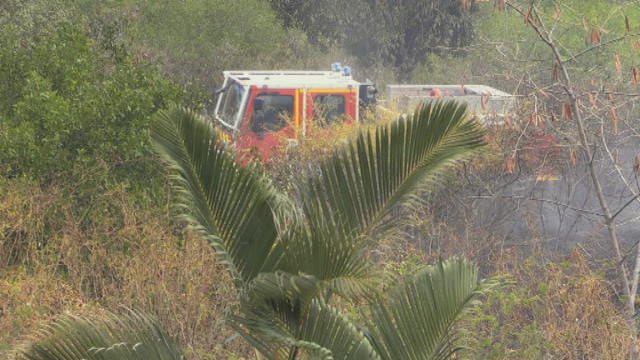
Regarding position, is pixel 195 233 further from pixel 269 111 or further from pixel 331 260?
pixel 269 111

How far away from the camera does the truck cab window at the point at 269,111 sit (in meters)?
15.6

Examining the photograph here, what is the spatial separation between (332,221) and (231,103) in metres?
11.8

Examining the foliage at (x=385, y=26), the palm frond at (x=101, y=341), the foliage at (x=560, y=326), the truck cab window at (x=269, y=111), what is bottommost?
the foliage at (x=560, y=326)

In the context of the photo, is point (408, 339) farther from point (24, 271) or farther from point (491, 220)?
point (491, 220)

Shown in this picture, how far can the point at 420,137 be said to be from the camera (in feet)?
15.6

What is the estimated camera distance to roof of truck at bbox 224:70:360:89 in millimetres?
15727

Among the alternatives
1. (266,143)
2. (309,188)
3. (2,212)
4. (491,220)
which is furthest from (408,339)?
(266,143)

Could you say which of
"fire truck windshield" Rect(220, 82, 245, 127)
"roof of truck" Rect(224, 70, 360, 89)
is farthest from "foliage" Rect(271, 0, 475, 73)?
"fire truck windshield" Rect(220, 82, 245, 127)

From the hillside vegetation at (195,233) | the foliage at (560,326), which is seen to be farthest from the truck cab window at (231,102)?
the foliage at (560,326)

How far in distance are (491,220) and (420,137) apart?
322 inches

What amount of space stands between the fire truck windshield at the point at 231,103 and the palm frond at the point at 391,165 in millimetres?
10904

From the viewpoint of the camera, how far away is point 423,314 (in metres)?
4.67

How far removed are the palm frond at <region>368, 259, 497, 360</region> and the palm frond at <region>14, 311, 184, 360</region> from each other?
978 millimetres

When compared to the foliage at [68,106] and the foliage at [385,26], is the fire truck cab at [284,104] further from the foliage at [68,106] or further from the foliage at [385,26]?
the foliage at [385,26]
